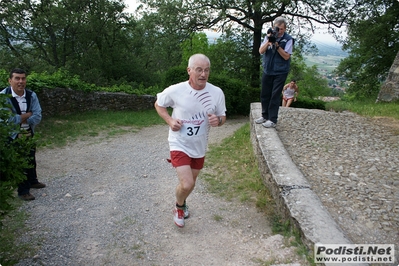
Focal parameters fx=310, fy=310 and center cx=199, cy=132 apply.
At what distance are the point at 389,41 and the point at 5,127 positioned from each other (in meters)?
20.8

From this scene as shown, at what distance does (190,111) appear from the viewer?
342 cm

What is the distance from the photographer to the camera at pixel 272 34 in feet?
17.3

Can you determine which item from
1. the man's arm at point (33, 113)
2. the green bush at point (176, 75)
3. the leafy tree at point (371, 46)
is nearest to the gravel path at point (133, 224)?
the man's arm at point (33, 113)

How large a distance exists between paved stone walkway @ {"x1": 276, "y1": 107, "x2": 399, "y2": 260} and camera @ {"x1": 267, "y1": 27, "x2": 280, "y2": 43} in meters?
1.84

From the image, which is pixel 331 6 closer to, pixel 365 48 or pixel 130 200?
pixel 365 48

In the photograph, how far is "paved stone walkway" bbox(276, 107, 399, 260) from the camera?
3.39 m

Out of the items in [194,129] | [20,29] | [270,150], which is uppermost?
[20,29]

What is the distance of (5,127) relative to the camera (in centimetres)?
280

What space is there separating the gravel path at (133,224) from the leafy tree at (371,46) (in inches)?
621

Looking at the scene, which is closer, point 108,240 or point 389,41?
point 108,240

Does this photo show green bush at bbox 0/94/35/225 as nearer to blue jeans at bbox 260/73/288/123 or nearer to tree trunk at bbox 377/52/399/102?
blue jeans at bbox 260/73/288/123

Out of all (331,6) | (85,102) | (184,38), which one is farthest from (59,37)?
(331,6)

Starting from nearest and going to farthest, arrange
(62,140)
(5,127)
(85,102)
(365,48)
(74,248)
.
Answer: (5,127) < (74,248) < (62,140) < (85,102) < (365,48)

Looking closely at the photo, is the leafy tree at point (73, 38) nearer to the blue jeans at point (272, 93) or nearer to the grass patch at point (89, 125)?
the grass patch at point (89, 125)
